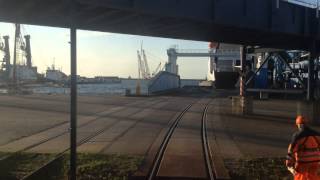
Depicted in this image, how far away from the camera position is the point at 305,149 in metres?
10.1

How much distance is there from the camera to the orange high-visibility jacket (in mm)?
10055

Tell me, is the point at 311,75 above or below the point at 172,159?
above

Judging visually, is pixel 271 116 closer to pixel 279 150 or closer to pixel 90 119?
pixel 90 119

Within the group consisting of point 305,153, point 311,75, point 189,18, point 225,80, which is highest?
point 189,18

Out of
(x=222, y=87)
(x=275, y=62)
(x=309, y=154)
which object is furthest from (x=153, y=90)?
(x=309, y=154)

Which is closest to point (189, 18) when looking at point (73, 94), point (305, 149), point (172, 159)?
point (172, 159)

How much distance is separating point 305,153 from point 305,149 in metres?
0.08

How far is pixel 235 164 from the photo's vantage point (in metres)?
15.9

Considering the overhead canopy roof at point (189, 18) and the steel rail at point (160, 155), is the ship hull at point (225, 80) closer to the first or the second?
the overhead canopy roof at point (189, 18)

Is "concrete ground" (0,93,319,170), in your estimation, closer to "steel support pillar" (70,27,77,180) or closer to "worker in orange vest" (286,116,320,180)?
"steel support pillar" (70,27,77,180)

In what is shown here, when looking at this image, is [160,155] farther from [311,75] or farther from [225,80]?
[225,80]

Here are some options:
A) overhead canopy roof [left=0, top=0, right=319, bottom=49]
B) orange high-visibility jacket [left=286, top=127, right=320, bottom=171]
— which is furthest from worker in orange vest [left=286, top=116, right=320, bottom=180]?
overhead canopy roof [left=0, top=0, right=319, bottom=49]

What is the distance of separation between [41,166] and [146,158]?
332cm

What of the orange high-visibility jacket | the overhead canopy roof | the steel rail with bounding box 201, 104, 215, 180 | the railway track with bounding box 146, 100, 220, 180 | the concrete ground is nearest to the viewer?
the orange high-visibility jacket
